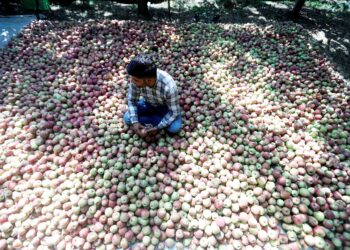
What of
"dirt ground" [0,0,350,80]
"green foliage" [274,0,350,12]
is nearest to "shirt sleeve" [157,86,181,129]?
"dirt ground" [0,0,350,80]

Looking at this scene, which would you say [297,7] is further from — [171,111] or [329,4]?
[171,111]

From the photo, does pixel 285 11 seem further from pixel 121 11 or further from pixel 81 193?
pixel 81 193

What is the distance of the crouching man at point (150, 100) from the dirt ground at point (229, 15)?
3666 millimetres

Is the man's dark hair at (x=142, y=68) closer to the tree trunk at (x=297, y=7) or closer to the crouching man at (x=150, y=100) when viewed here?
the crouching man at (x=150, y=100)

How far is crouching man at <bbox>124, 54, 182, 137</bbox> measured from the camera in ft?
7.33

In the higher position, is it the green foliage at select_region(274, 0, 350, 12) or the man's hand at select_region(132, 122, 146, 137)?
the green foliage at select_region(274, 0, 350, 12)

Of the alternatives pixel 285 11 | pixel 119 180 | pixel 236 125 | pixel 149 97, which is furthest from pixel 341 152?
pixel 285 11

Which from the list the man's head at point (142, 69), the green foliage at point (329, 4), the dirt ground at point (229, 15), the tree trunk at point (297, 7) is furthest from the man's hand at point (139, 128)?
the green foliage at point (329, 4)

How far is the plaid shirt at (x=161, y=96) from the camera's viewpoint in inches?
98.4

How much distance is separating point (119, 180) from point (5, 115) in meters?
1.67

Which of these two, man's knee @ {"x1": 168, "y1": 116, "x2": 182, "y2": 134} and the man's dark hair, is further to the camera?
man's knee @ {"x1": 168, "y1": 116, "x2": 182, "y2": 134}

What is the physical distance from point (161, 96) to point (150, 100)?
0.20 m

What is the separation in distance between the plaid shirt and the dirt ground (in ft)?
12.2

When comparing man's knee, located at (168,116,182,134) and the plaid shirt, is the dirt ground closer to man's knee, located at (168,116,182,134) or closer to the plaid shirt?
the plaid shirt
